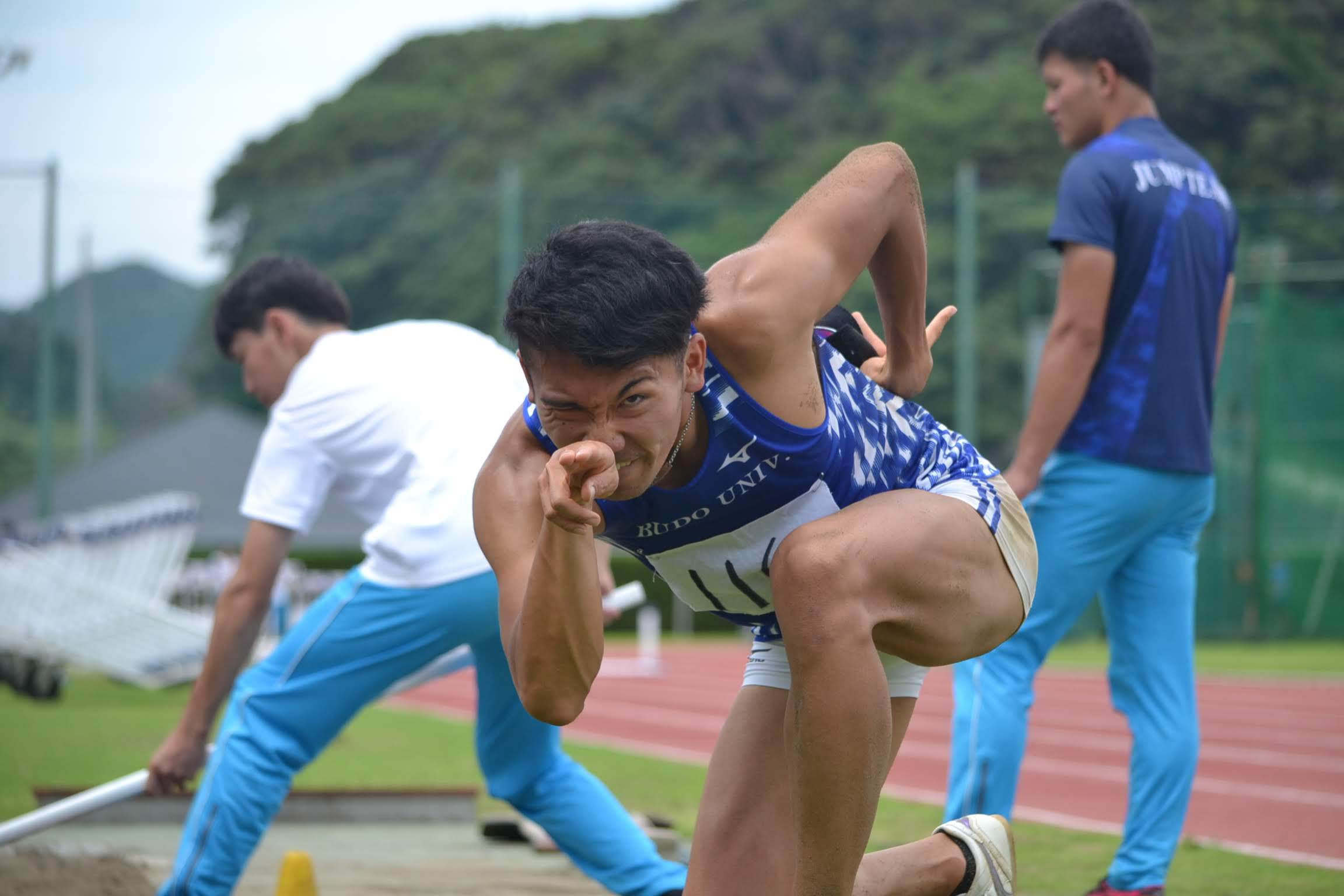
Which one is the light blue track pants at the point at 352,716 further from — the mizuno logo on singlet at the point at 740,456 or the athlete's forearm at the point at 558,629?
the mizuno logo on singlet at the point at 740,456

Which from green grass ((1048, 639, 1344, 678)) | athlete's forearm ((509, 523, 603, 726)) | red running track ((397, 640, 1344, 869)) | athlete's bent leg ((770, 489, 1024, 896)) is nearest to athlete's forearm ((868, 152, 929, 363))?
athlete's bent leg ((770, 489, 1024, 896))

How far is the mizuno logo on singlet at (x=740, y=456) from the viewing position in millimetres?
2451

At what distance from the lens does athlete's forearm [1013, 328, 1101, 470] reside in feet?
12.3

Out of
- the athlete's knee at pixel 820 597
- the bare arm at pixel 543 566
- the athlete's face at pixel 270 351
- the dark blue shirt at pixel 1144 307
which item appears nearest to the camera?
the bare arm at pixel 543 566

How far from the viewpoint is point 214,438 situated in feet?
84.2

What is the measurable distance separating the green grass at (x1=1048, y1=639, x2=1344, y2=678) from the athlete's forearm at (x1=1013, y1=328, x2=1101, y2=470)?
989cm

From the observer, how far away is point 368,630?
3559mm

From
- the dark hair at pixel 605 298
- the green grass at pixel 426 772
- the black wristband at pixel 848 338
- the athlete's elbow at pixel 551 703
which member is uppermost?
the dark hair at pixel 605 298

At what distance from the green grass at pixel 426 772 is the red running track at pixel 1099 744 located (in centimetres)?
33

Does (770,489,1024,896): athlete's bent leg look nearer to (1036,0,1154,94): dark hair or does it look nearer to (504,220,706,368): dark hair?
(504,220,706,368): dark hair

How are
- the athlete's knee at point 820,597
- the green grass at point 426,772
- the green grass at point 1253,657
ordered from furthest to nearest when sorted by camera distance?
the green grass at point 1253,657 → the green grass at point 426,772 → the athlete's knee at point 820,597

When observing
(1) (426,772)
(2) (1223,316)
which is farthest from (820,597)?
(1) (426,772)

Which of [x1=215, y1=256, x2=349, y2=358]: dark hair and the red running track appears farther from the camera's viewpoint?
the red running track

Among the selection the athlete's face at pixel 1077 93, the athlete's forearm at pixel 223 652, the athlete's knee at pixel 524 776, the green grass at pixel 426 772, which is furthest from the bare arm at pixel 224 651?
the athlete's face at pixel 1077 93
